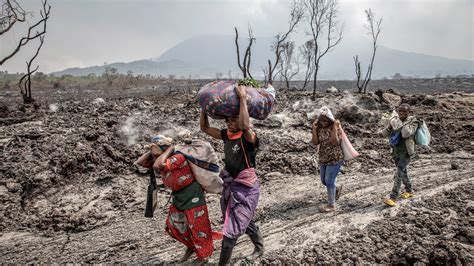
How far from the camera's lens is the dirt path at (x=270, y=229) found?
387 centimetres

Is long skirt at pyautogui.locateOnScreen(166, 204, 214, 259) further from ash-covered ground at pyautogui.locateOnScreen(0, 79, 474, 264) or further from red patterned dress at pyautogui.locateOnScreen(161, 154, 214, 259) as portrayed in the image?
ash-covered ground at pyautogui.locateOnScreen(0, 79, 474, 264)

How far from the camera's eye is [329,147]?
4.73 metres

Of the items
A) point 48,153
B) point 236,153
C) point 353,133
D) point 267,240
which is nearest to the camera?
point 236,153

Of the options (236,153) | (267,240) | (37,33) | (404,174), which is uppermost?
(37,33)

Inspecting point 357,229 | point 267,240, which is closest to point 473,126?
point 357,229

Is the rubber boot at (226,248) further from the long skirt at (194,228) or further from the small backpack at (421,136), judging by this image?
the small backpack at (421,136)

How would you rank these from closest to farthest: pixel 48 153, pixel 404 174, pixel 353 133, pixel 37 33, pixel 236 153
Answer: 1. pixel 236 153
2. pixel 404 174
3. pixel 48 153
4. pixel 353 133
5. pixel 37 33

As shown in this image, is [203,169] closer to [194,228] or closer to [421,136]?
[194,228]

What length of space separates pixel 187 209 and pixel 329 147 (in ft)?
7.65

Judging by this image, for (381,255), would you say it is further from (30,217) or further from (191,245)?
(30,217)

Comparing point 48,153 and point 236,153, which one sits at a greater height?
point 236,153

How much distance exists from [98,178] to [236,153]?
11.8ft

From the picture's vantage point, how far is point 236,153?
127 inches

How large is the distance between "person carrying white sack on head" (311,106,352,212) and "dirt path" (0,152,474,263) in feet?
1.33
